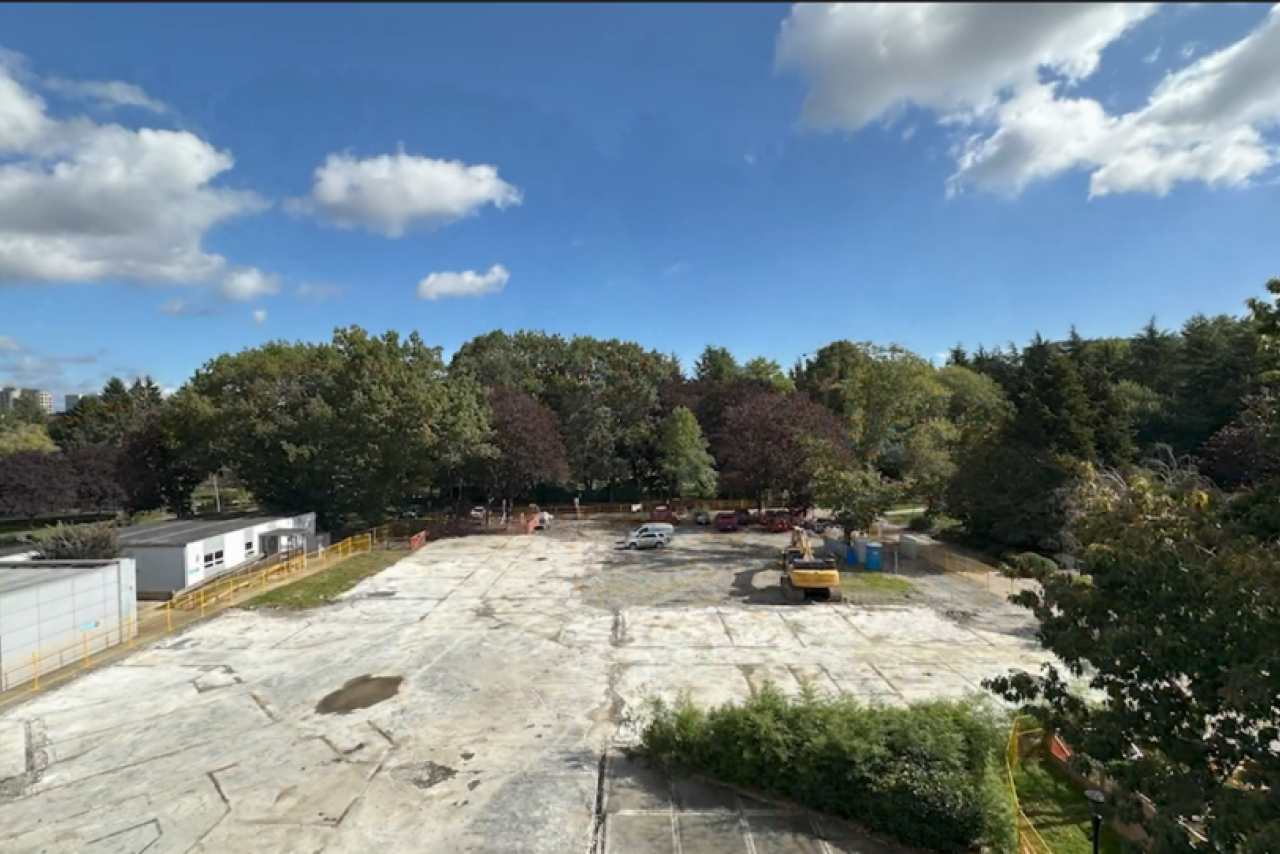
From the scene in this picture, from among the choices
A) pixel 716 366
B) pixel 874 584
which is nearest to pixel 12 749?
pixel 874 584

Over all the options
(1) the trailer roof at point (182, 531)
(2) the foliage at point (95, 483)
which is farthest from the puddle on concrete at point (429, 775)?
(2) the foliage at point (95, 483)

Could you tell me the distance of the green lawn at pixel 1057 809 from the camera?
1038 centimetres

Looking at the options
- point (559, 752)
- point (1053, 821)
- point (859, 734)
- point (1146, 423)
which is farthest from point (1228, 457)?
point (559, 752)

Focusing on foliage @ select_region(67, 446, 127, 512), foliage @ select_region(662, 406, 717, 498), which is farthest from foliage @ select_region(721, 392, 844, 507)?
foliage @ select_region(67, 446, 127, 512)

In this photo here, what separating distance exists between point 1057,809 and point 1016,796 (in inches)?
31.3

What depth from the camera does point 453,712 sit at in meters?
13.6

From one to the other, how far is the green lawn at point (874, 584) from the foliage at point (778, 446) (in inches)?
293

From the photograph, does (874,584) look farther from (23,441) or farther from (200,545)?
(23,441)

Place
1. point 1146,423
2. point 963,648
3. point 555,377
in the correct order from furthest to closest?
point 555,377 → point 1146,423 → point 963,648

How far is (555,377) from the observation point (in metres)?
50.9

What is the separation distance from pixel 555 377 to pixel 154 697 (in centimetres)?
3781

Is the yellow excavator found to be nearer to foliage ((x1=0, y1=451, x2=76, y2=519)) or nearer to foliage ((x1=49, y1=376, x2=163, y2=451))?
foliage ((x1=0, y1=451, x2=76, y2=519))

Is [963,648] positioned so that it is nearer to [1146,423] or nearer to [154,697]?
[154,697]

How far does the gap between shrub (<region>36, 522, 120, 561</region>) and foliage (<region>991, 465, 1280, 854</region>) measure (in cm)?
2518
